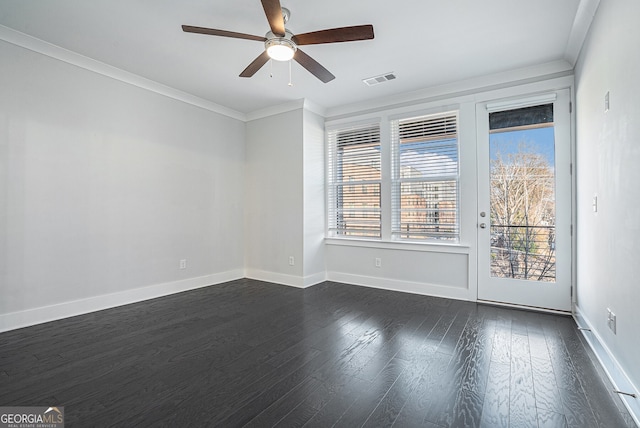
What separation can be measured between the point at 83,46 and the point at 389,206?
3.95 metres

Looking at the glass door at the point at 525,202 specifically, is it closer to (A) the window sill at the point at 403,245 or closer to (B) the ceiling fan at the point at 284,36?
(A) the window sill at the point at 403,245

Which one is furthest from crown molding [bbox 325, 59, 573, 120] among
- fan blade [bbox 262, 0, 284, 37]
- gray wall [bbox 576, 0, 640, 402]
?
fan blade [bbox 262, 0, 284, 37]

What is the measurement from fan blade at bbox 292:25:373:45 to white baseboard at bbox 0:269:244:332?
3.39 m

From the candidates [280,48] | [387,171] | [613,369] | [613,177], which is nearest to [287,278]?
[387,171]

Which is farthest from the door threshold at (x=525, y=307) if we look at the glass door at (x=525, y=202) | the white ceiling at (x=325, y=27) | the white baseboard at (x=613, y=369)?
the white ceiling at (x=325, y=27)

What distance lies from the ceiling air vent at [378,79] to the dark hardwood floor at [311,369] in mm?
2746

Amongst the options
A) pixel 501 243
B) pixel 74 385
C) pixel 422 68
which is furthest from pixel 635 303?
pixel 74 385

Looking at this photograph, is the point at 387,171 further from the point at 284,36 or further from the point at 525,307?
the point at 284,36

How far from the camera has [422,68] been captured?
3.49 metres

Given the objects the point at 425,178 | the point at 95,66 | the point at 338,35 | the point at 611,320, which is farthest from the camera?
the point at 425,178

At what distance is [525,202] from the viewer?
3.49 meters

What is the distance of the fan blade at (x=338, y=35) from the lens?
2172 millimetres

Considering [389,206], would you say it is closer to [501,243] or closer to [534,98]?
[501,243]

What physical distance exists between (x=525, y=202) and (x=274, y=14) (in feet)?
10.6
